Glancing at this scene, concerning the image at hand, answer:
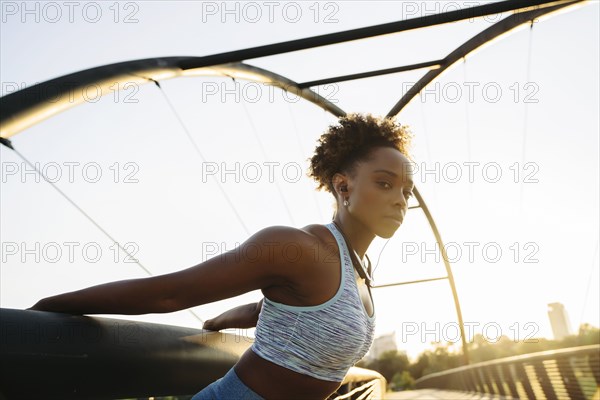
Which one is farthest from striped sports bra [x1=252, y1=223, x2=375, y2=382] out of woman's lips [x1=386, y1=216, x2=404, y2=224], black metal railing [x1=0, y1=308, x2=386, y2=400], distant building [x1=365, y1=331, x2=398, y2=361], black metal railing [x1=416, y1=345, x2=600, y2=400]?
distant building [x1=365, y1=331, x2=398, y2=361]

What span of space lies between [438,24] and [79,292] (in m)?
4.36

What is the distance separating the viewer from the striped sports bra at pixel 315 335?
4.87 ft

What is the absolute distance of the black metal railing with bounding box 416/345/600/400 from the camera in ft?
16.4

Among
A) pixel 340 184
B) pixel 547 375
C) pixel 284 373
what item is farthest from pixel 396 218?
pixel 547 375

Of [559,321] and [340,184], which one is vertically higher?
[340,184]

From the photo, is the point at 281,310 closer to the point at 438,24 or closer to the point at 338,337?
the point at 338,337

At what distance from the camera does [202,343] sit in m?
1.63

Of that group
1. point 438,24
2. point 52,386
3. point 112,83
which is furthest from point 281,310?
point 112,83

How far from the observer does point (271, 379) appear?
4.86 feet

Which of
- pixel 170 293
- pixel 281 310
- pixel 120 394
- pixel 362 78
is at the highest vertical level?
pixel 362 78

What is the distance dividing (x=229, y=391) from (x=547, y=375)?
7129 millimetres

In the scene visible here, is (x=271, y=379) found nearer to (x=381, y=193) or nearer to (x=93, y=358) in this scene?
(x=93, y=358)

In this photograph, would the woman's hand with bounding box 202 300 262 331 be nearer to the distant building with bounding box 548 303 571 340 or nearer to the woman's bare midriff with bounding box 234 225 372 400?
the woman's bare midriff with bounding box 234 225 372 400

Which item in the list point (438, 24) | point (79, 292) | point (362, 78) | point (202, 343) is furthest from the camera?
point (362, 78)
